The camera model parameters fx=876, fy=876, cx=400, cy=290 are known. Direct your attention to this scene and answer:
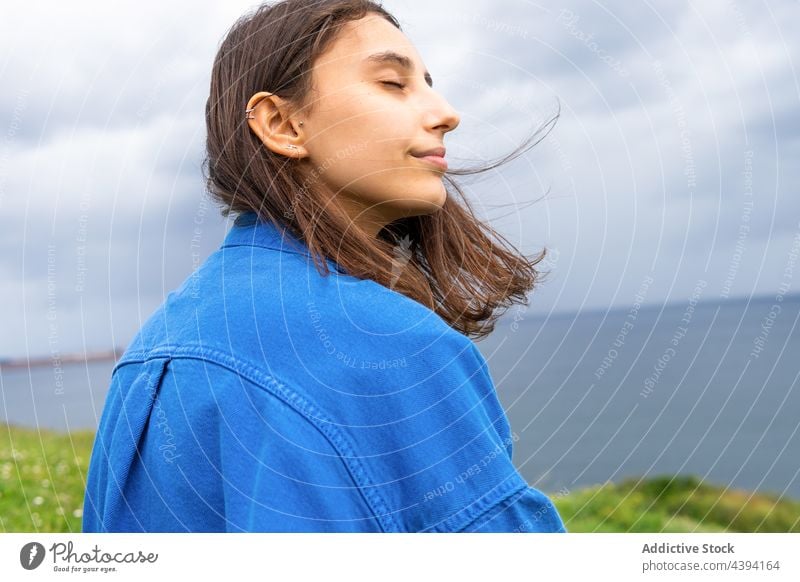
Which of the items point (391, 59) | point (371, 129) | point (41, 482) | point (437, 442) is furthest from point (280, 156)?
point (41, 482)

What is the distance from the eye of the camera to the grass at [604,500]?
152 inches

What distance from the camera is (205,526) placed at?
1609mm

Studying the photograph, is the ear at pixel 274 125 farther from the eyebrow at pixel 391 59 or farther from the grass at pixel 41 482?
the grass at pixel 41 482

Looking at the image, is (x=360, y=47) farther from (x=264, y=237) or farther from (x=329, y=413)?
(x=329, y=413)

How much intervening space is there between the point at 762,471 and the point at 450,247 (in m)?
1.00

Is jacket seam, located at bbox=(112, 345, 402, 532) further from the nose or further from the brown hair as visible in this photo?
the nose

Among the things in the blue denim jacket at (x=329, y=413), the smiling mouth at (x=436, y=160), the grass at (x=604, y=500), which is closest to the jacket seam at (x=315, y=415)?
the blue denim jacket at (x=329, y=413)

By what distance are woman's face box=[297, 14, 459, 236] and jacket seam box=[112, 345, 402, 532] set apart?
422mm

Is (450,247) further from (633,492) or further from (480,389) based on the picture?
(633,492)
